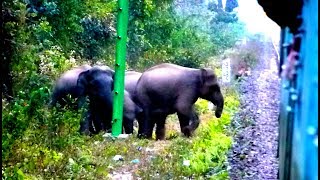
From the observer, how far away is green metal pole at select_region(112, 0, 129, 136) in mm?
6457

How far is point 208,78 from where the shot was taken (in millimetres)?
7203

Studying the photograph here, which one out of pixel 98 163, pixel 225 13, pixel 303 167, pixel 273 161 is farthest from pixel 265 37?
pixel 303 167

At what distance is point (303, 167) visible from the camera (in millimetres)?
1600

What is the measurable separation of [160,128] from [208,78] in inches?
26.3

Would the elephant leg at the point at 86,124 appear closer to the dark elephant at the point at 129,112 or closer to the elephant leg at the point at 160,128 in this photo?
the dark elephant at the point at 129,112

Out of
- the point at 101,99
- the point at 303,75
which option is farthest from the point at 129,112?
the point at 303,75

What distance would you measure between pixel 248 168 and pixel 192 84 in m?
2.44

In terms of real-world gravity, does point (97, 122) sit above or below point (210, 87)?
below

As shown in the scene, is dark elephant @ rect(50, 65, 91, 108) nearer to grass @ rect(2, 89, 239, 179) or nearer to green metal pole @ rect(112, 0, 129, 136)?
green metal pole @ rect(112, 0, 129, 136)

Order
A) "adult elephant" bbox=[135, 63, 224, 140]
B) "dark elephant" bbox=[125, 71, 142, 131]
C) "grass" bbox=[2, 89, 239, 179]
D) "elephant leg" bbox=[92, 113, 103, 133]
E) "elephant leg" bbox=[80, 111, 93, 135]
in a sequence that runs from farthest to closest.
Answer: "dark elephant" bbox=[125, 71, 142, 131]
"elephant leg" bbox=[92, 113, 103, 133]
"adult elephant" bbox=[135, 63, 224, 140]
"elephant leg" bbox=[80, 111, 93, 135]
"grass" bbox=[2, 89, 239, 179]

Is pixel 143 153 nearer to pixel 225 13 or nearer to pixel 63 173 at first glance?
pixel 63 173

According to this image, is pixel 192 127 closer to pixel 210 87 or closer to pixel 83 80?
pixel 210 87

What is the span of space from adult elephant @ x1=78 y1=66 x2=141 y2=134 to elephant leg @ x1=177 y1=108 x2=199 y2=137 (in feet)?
1.67

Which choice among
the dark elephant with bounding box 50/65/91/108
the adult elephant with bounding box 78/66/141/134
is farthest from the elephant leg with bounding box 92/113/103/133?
the dark elephant with bounding box 50/65/91/108
